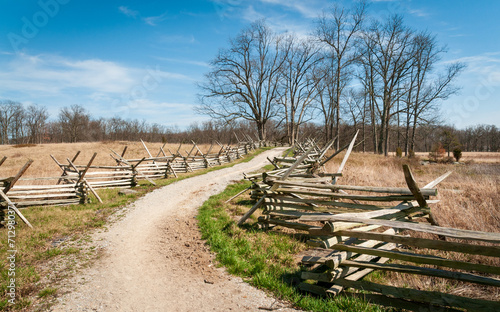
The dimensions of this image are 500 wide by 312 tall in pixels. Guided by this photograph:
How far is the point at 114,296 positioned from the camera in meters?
3.73

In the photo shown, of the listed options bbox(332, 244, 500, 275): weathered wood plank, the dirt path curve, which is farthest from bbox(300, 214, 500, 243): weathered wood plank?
the dirt path curve

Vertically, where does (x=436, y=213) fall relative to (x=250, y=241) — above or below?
above

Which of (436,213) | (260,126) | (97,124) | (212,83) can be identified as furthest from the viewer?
(97,124)

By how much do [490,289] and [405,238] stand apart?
204 centimetres

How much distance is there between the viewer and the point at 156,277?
14.0 feet

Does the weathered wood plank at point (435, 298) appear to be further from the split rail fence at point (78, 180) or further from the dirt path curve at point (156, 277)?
the split rail fence at point (78, 180)

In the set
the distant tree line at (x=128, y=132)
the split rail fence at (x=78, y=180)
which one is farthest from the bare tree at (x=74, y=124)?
the split rail fence at (x=78, y=180)

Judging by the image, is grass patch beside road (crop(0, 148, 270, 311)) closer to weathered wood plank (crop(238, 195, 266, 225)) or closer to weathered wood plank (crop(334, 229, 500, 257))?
weathered wood plank (crop(238, 195, 266, 225))

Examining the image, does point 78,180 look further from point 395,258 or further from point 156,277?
point 395,258

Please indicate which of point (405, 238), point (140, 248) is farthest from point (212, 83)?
point (405, 238)

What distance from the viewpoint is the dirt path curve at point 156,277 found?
3566mm

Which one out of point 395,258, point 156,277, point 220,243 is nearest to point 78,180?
point 220,243

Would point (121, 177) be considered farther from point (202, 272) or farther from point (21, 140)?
point (21, 140)

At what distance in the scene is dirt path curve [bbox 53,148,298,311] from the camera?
357cm
